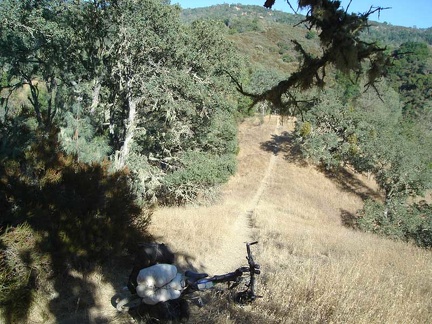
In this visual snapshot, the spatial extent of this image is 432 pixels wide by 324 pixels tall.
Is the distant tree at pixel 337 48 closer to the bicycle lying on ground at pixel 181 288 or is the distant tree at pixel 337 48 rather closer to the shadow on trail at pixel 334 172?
the bicycle lying on ground at pixel 181 288

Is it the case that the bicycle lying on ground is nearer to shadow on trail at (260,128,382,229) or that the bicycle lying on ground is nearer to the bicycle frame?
the bicycle frame

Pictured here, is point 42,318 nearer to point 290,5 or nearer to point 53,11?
point 290,5

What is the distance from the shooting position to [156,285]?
4094 mm

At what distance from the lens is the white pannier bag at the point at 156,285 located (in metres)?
4.07

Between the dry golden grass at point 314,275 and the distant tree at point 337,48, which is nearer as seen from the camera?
the distant tree at point 337,48

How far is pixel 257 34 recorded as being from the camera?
147 metres

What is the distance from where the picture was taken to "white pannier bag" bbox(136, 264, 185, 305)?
4.07 meters

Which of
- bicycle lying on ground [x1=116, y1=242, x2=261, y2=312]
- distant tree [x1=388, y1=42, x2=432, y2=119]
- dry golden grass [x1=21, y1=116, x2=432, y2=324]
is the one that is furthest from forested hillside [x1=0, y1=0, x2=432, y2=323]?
distant tree [x1=388, y1=42, x2=432, y2=119]

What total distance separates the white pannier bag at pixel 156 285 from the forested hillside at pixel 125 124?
5.12ft

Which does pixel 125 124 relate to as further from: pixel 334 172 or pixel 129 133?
pixel 334 172

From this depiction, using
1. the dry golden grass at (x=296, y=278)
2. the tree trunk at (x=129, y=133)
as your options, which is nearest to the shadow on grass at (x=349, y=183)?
the dry golden grass at (x=296, y=278)

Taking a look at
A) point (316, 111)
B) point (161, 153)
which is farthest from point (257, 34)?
point (161, 153)

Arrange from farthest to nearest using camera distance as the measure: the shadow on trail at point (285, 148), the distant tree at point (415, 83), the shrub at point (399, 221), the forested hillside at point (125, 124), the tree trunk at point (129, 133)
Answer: the distant tree at point (415, 83), the shadow on trail at point (285, 148), the shrub at point (399, 221), the tree trunk at point (129, 133), the forested hillside at point (125, 124)

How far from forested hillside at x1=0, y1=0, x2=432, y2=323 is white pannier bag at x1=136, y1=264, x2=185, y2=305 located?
156 centimetres
